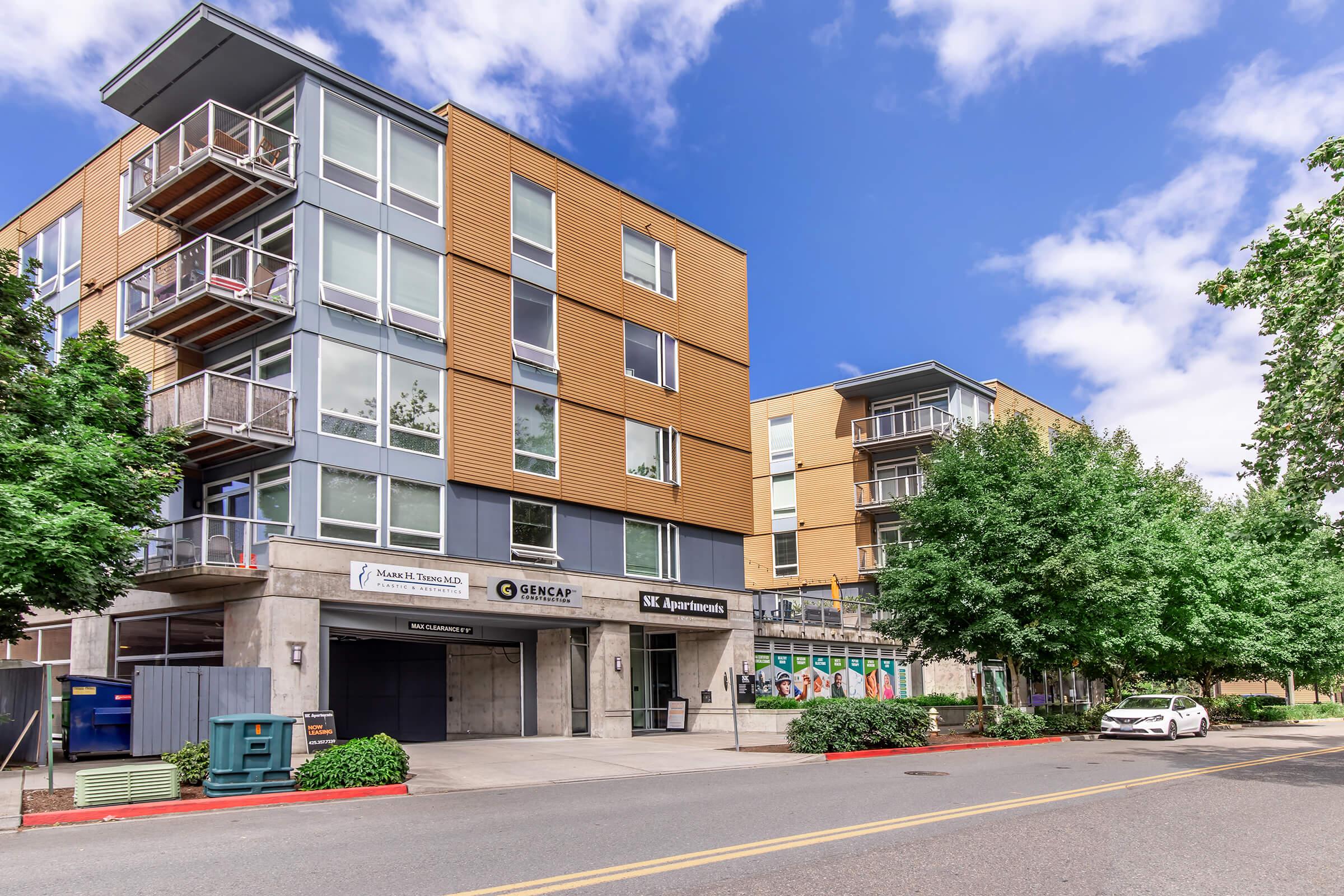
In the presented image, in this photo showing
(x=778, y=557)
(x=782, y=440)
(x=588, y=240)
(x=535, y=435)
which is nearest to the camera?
(x=535, y=435)

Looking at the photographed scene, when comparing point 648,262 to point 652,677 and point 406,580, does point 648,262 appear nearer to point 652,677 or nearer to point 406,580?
point 652,677

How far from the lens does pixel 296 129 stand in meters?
23.8

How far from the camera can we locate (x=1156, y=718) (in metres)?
29.4

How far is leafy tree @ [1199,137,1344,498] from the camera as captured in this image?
1627 cm

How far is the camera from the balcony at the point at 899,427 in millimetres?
44250

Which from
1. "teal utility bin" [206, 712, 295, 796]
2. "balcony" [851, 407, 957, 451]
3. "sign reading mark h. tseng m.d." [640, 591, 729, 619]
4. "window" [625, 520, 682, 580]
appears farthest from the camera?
"balcony" [851, 407, 957, 451]

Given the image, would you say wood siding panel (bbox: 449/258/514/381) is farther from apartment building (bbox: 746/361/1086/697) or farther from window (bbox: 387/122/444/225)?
apartment building (bbox: 746/361/1086/697)

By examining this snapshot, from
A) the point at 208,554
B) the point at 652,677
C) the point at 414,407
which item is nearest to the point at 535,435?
the point at 414,407

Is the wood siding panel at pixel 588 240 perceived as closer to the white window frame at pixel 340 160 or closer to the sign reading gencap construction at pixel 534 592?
the white window frame at pixel 340 160

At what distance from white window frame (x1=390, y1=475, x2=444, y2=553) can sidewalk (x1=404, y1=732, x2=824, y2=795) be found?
4445 mm

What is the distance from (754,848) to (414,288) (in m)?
18.8

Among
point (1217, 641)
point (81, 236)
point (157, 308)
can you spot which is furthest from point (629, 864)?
point (1217, 641)

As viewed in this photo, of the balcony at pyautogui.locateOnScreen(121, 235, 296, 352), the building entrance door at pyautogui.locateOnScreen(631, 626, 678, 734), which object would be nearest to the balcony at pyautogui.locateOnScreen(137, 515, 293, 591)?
the balcony at pyautogui.locateOnScreen(121, 235, 296, 352)

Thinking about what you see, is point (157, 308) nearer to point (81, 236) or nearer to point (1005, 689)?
point (81, 236)
